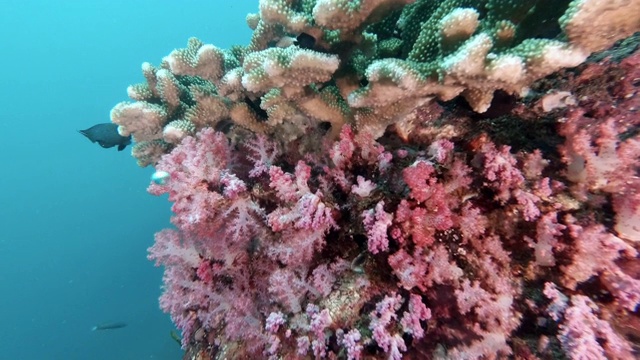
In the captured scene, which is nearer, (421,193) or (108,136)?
(421,193)

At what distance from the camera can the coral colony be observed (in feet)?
6.12

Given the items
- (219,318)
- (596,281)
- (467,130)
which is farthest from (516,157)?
(219,318)

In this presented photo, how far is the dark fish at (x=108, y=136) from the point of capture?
410 cm

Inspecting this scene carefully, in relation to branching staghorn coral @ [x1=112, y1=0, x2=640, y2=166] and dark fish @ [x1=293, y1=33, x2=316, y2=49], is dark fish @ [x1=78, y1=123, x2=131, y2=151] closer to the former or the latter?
branching staghorn coral @ [x1=112, y1=0, x2=640, y2=166]

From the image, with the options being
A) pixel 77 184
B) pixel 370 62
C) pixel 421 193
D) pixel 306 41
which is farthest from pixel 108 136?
pixel 77 184

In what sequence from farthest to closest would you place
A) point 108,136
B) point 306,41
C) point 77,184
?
point 77,184 < point 108,136 < point 306,41

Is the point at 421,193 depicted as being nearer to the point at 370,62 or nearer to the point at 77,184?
the point at 370,62

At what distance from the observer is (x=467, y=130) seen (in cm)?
244

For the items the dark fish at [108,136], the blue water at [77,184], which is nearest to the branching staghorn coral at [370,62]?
the dark fish at [108,136]

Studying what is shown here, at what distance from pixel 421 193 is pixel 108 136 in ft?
12.2

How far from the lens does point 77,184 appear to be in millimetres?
54500

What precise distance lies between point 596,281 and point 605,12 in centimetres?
136

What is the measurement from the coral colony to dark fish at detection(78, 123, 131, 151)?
1.40 metres

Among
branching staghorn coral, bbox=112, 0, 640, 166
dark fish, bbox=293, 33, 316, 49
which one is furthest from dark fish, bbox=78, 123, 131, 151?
dark fish, bbox=293, 33, 316, 49
